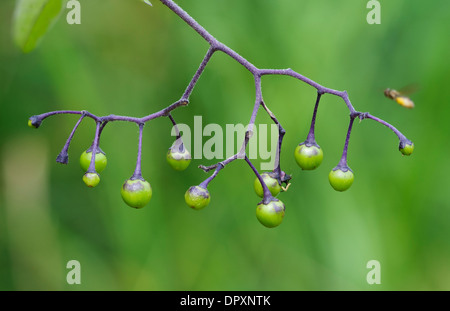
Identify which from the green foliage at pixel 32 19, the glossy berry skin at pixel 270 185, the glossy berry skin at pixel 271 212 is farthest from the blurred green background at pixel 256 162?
the green foliage at pixel 32 19

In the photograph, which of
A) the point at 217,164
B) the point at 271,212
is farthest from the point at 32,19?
the point at 271,212

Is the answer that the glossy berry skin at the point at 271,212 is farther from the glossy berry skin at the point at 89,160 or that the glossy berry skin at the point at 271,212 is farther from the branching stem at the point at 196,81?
the glossy berry skin at the point at 89,160

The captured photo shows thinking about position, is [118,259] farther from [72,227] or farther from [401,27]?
[401,27]

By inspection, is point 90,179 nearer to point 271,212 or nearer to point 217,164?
point 217,164

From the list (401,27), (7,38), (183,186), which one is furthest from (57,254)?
(401,27)

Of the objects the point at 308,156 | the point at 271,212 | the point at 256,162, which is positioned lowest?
the point at 271,212
